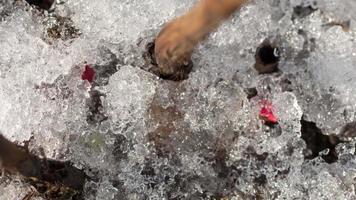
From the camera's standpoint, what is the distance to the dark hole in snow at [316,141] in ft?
6.38

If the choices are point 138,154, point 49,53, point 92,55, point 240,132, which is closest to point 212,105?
point 240,132

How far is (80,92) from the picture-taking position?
75.2 inches

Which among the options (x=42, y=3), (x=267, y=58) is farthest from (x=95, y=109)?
(x=267, y=58)

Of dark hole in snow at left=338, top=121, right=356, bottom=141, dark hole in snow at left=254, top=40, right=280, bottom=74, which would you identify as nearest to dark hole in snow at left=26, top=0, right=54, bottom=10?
dark hole in snow at left=254, top=40, right=280, bottom=74

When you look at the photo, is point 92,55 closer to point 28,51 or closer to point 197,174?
point 28,51

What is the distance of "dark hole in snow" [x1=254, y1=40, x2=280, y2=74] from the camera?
6.50 feet

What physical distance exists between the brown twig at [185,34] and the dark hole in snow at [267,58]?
0.22m

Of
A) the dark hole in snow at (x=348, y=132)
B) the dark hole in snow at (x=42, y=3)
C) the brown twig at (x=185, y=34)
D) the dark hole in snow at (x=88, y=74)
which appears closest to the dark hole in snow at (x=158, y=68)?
the brown twig at (x=185, y=34)

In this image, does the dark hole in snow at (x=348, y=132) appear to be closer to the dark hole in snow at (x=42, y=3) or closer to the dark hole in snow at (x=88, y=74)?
the dark hole in snow at (x=88, y=74)

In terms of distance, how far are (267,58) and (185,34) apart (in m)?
0.44

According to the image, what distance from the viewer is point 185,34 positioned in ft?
5.45

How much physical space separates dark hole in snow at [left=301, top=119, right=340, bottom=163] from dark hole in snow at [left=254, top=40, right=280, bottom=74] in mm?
203

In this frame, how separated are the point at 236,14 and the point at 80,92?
556mm

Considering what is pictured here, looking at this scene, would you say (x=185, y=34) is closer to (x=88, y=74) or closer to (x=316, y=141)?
(x=88, y=74)
